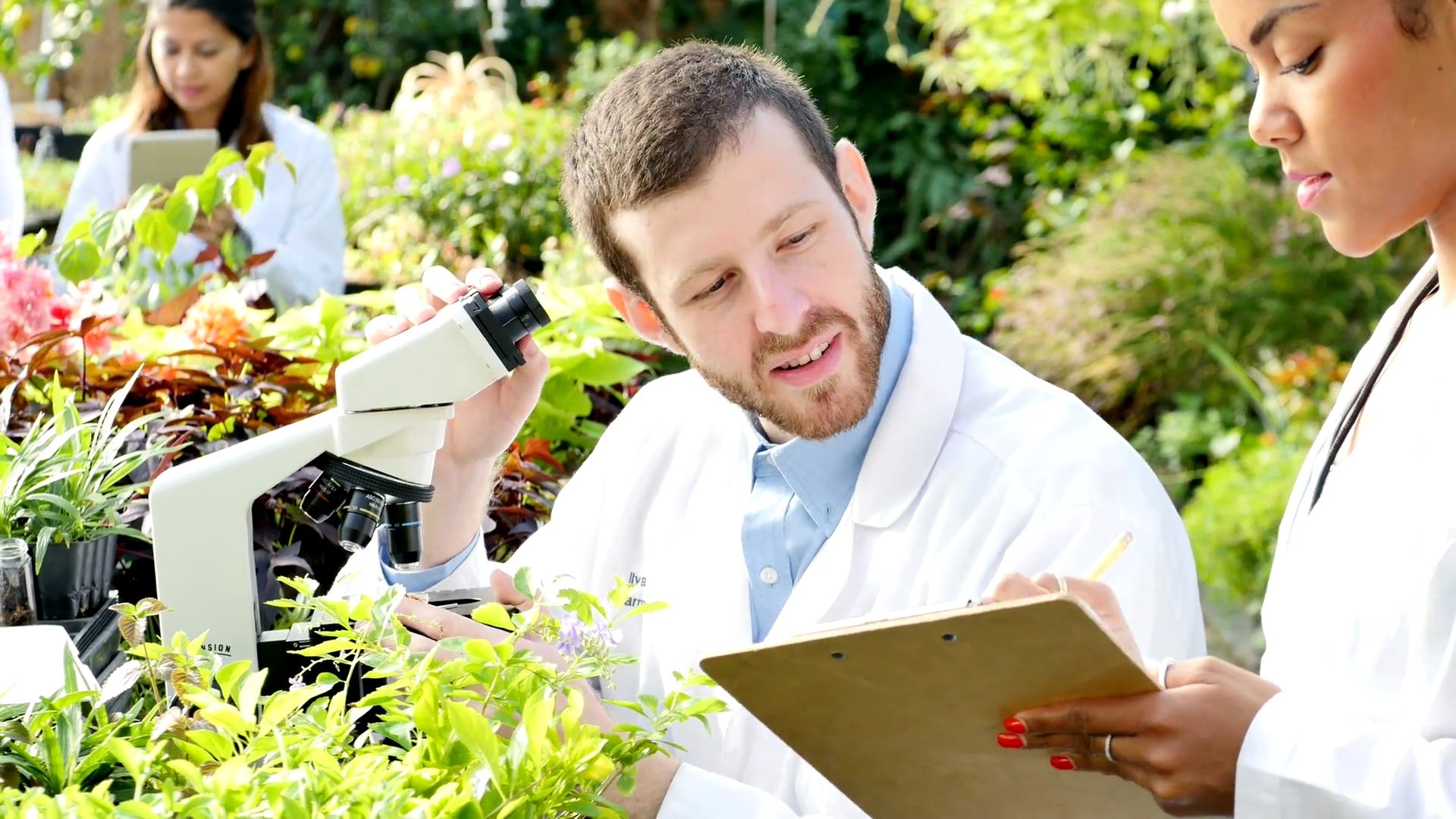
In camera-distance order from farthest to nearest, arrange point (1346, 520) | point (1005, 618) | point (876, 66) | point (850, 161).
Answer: point (876, 66) → point (850, 161) → point (1346, 520) → point (1005, 618)

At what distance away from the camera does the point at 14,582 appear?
1.60 metres

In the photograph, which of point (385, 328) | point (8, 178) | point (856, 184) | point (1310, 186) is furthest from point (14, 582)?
point (8, 178)

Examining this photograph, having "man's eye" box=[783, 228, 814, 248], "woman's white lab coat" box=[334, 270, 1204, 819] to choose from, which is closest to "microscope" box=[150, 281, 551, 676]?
"woman's white lab coat" box=[334, 270, 1204, 819]

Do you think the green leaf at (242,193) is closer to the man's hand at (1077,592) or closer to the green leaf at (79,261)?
the green leaf at (79,261)

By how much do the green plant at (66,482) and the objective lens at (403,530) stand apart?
33cm

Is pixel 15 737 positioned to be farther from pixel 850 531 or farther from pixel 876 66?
pixel 876 66

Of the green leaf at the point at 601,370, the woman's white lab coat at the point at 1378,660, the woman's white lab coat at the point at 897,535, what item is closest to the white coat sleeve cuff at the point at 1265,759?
the woman's white lab coat at the point at 1378,660

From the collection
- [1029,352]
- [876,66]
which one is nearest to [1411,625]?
[1029,352]

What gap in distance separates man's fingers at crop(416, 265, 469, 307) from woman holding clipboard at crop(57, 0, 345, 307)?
2848mm

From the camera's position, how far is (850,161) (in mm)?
1924

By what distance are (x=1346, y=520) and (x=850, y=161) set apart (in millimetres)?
815

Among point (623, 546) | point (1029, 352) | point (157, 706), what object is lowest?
point (1029, 352)

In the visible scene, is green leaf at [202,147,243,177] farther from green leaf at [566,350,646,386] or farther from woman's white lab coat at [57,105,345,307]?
woman's white lab coat at [57,105,345,307]

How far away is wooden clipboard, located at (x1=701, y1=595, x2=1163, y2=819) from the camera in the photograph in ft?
3.69
